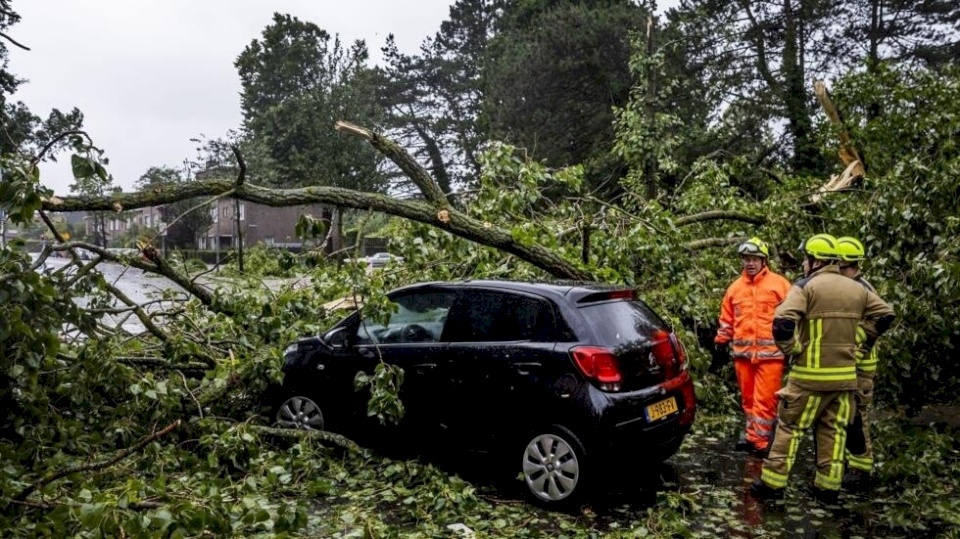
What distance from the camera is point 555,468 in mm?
4852

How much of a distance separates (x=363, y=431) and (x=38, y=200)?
124 inches

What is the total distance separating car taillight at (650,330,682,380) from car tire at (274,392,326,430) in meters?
2.78

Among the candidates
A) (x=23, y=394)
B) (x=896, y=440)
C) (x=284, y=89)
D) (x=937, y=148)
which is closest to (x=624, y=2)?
(x=284, y=89)

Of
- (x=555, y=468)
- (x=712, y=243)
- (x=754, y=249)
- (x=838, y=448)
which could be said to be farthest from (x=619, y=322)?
(x=712, y=243)

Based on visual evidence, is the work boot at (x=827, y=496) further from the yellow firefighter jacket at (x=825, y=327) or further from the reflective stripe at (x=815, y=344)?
the reflective stripe at (x=815, y=344)

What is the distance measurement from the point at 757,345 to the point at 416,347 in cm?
291

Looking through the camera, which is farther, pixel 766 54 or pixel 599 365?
pixel 766 54

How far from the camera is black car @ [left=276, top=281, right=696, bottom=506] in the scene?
479 cm

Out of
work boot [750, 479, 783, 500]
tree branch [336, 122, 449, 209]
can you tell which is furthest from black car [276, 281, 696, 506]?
tree branch [336, 122, 449, 209]

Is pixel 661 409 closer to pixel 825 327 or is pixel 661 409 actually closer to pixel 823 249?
pixel 825 327

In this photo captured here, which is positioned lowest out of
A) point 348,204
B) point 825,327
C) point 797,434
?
point 797,434

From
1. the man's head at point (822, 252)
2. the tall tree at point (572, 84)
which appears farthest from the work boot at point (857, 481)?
the tall tree at point (572, 84)

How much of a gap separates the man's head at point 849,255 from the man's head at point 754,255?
0.92m

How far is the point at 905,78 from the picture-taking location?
934 cm
